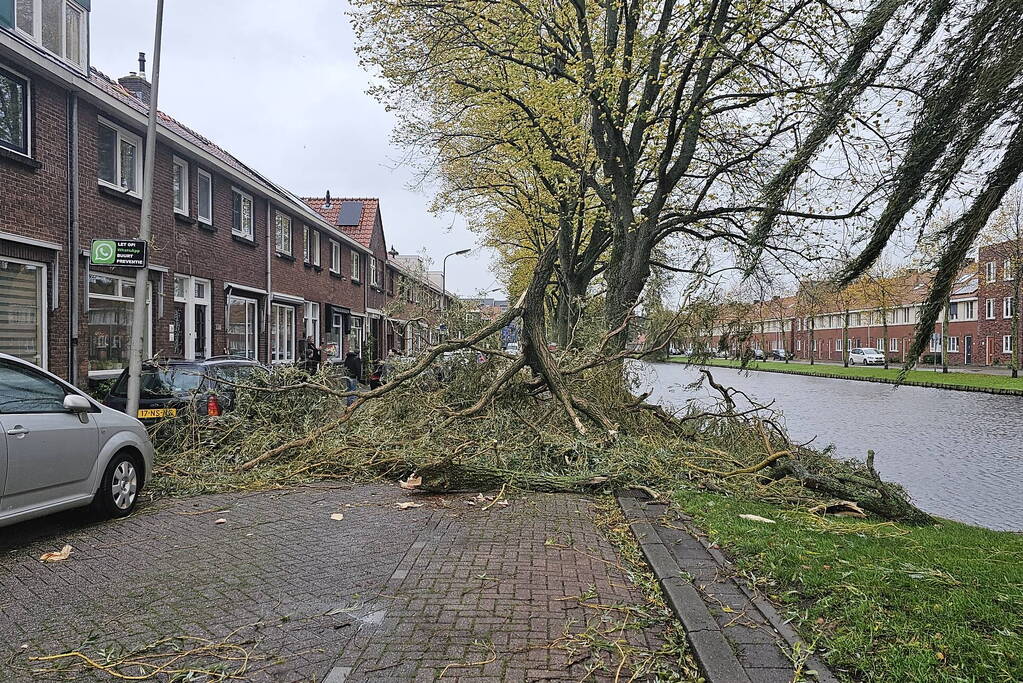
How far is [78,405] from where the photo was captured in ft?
20.6

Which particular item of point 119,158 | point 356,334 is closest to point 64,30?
point 119,158

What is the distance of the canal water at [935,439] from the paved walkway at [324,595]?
4.19m

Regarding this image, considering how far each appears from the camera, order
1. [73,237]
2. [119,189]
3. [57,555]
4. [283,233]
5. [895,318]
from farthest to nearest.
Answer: [895,318]
[283,233]
[119,189]
[73,237]
[57,555]

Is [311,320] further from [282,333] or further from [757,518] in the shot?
[757,518]

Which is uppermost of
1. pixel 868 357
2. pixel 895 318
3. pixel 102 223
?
pixel 895 318

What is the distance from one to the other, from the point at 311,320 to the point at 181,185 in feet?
34.9

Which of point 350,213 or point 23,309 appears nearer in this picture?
point 23,309

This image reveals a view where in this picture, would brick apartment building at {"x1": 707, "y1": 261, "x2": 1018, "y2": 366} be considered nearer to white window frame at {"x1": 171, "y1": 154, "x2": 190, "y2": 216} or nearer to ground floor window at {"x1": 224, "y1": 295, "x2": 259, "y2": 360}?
white window frame at {"x1": 171, "y1": 154, "x2": 190, "y2": 216}

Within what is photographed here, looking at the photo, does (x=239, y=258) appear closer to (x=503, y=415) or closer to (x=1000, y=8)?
(x=503, y=415)

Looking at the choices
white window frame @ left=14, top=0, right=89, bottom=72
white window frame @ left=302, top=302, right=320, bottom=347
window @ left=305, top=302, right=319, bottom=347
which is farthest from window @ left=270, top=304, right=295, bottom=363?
white window frame @ left=14, top=0, right=89, bottom=72

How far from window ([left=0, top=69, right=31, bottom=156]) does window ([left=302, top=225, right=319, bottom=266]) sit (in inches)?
553

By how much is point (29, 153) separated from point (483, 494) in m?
9.53

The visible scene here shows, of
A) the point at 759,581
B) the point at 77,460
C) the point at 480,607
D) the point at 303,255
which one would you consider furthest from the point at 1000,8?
the point at 303,255

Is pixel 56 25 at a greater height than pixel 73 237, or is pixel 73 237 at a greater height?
pixel 56 25
